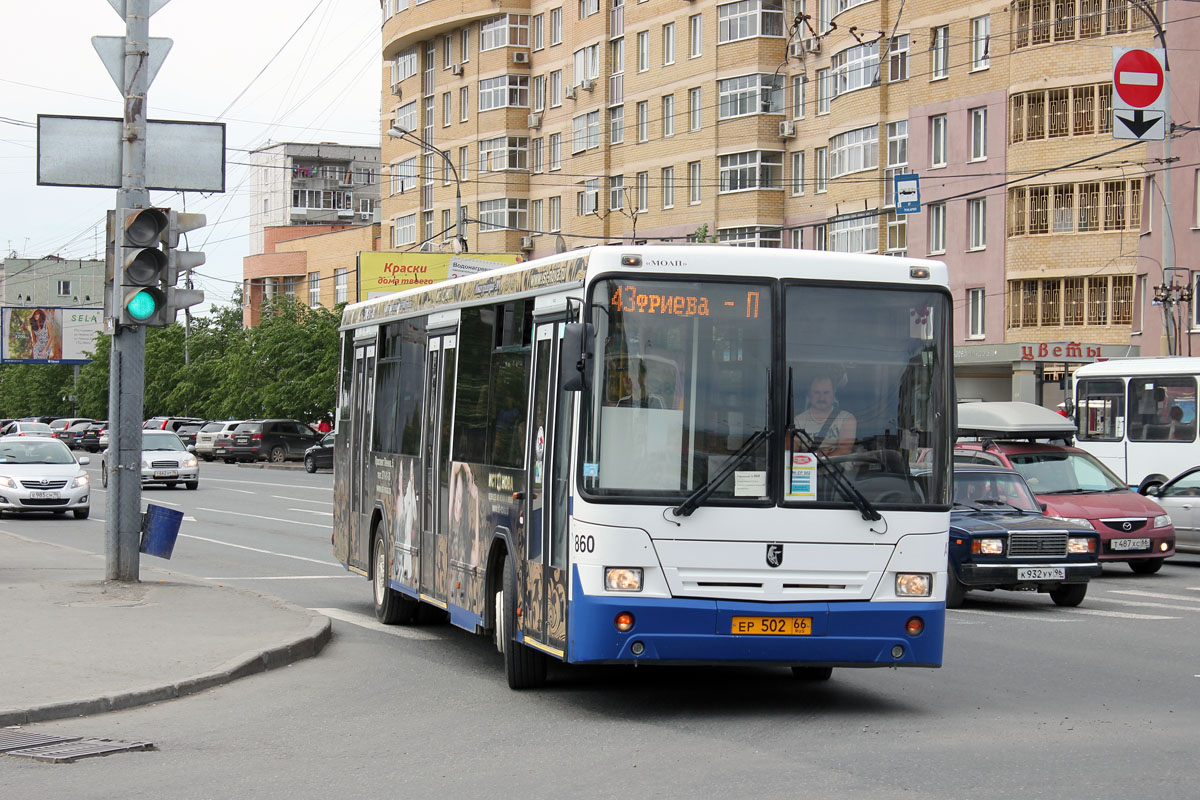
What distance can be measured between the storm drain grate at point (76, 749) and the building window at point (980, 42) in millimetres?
43971

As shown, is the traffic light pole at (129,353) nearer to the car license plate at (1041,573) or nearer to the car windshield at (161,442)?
the car license plate at (1041,573)

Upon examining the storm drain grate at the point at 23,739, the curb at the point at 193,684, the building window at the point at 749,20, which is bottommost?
the storm drain grate at the point at 23,739

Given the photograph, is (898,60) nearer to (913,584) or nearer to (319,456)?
(319,456)

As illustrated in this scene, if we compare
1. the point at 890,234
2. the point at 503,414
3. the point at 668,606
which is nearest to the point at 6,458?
the point at 503,414

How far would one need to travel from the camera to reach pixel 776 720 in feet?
31.3

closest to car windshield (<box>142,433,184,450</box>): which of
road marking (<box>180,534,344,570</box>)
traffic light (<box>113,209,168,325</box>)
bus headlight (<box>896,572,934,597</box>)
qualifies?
road marking (<box>180,534,344,570</box>)

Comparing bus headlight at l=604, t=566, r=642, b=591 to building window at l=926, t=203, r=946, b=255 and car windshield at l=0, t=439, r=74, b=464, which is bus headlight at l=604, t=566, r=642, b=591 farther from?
building window at l=926, t=203, r=946, b=255

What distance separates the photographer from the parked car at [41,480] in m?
30.3

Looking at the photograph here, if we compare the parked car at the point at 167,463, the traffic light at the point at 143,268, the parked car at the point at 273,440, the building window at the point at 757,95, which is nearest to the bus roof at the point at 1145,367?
the traffic light at the point at 143,268

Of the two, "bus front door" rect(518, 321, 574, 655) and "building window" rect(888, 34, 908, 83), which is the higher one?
"building window" rect(888, 34, 908, 83)

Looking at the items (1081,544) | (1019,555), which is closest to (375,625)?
(1019,555)

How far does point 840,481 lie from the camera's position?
9.48m

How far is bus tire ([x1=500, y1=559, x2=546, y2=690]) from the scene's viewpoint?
10430mm

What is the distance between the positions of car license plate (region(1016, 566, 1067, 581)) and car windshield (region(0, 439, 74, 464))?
68.9 ft
